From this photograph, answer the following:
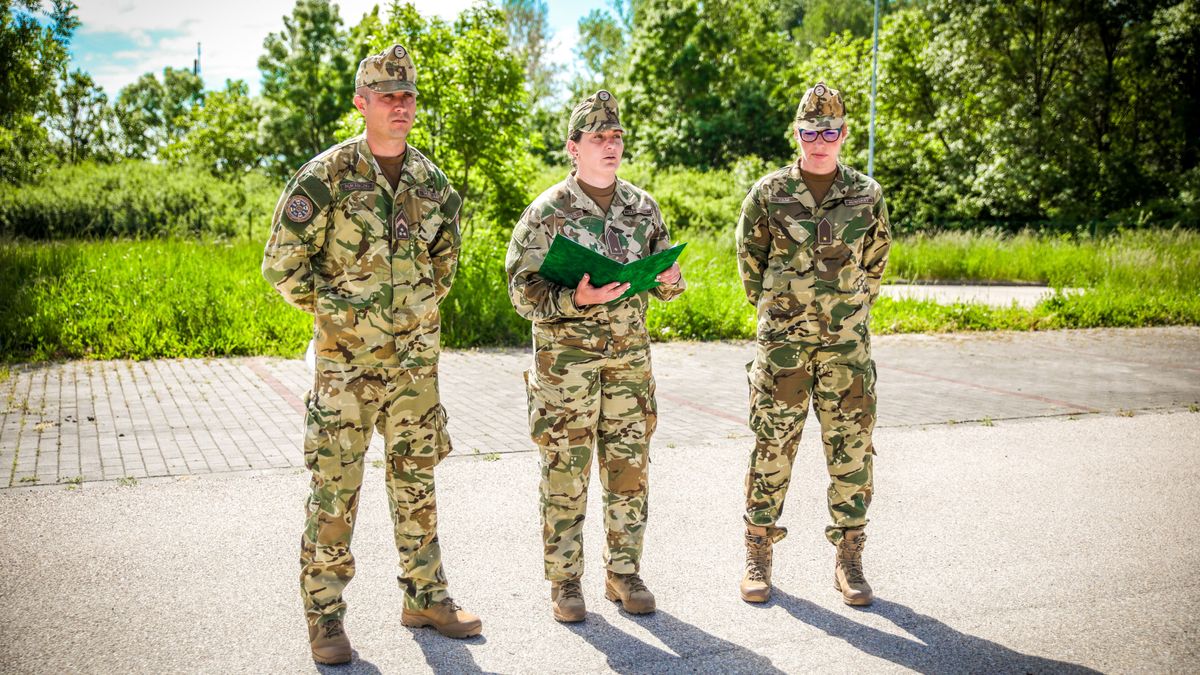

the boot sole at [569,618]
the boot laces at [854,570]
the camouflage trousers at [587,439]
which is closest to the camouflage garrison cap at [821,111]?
the camouflage trousers at [587,439]

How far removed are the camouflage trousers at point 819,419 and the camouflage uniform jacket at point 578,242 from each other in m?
0.69

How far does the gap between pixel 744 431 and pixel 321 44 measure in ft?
148

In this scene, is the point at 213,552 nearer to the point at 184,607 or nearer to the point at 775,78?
the point at 184,607

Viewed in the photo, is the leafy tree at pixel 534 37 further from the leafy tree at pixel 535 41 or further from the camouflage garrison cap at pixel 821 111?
the camouflage garrison cap at pixel 821 111

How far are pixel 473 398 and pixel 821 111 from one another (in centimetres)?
546

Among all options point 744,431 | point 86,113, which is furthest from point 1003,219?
point 86,113

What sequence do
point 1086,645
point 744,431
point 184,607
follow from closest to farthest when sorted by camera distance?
point 1086,645 → point 184,607 → point 744,431

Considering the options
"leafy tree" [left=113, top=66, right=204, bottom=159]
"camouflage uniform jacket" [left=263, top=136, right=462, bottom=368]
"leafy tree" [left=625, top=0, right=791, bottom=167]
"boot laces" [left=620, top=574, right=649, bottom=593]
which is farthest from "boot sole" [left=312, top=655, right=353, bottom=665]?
"leafy tree" [left=113, top=66, right=204, bottom=159]

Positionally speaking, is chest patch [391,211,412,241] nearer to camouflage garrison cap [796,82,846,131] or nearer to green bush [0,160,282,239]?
camouflage garrison cap [796,82,846,131]

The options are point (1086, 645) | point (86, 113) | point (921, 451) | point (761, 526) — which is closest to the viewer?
point (1086, 645)

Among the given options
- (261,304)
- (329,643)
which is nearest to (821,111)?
(329,643)

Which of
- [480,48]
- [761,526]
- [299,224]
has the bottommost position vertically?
[761,526]

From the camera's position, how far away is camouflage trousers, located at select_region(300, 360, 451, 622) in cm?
360

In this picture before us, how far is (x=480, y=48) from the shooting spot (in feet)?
43.9
